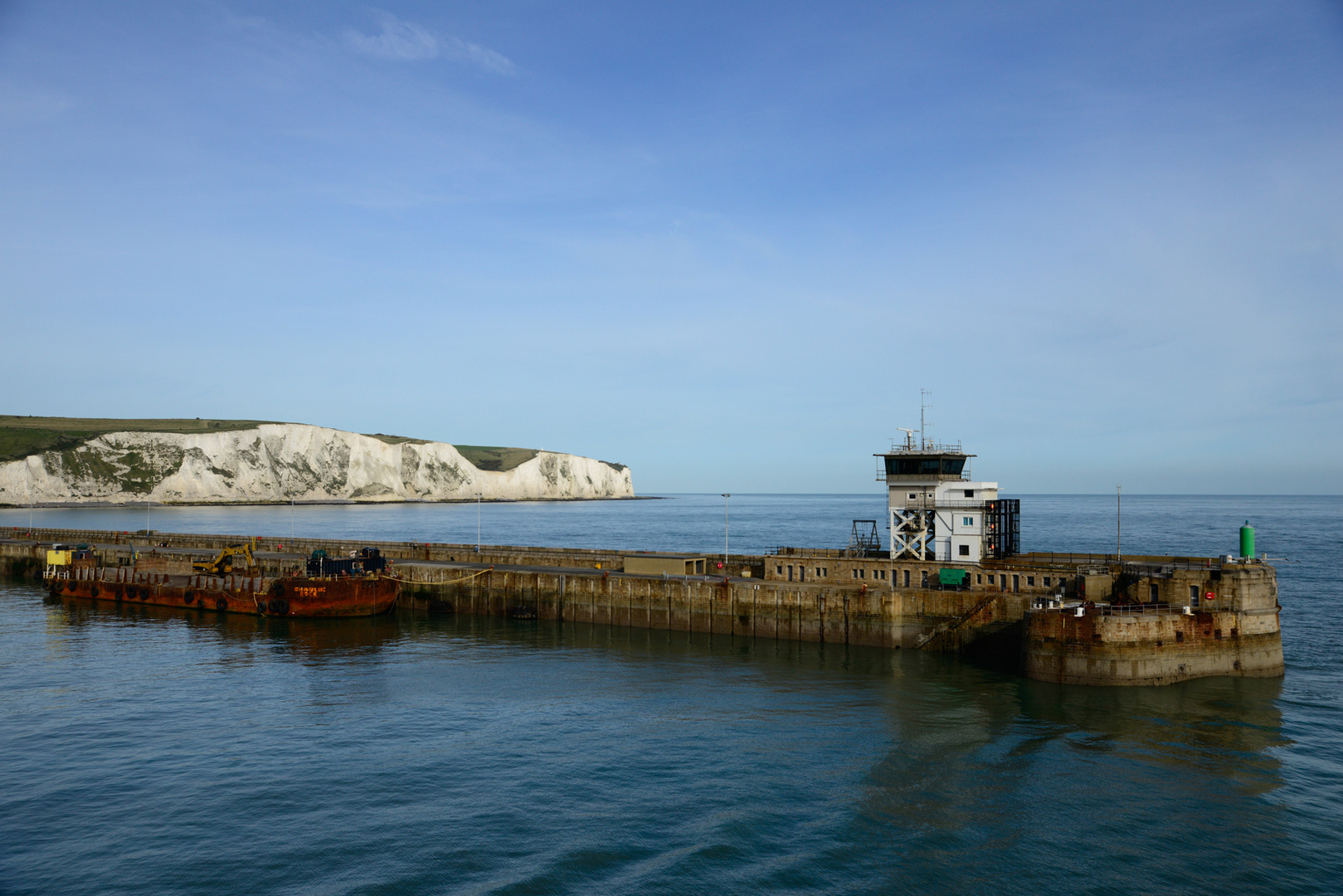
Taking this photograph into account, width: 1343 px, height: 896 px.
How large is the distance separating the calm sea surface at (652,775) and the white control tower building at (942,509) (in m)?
9.13

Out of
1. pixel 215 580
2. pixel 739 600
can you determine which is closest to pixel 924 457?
pixel 739 600

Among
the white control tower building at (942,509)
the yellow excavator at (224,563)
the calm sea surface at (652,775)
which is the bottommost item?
the calm sea surface at (652,775)

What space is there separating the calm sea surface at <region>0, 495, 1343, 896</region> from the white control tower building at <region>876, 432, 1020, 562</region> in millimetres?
9133

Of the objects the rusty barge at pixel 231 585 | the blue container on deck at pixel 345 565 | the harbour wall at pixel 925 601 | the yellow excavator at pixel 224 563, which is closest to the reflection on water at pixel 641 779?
the harbour wall at pixel 925 601

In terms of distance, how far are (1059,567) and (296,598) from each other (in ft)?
193

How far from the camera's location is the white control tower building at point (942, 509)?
172ft

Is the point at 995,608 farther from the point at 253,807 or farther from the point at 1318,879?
the point at 253,807

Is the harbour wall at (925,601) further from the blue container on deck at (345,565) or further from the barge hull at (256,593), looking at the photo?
the barge hull at (256,593)

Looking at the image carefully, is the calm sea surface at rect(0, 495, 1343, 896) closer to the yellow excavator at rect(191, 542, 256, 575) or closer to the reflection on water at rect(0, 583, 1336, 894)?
the reflection on water at rect(0, 583, 1336, 894)

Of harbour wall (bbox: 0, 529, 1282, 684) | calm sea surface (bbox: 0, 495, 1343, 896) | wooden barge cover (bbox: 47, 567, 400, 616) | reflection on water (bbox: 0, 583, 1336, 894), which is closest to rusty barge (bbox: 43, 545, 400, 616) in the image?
wooden barge cover (bbox: 47, 567, 400, 616)

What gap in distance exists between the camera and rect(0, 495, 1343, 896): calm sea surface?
22109mm

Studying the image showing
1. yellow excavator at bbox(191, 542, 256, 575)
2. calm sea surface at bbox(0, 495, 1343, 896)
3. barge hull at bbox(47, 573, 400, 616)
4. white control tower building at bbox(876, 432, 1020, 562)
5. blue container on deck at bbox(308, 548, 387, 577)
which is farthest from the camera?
yellow excavator at bbox(191, 542, 256, 575)

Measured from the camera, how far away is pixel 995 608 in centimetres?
4678

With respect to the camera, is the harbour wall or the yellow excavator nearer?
the harbour wall
